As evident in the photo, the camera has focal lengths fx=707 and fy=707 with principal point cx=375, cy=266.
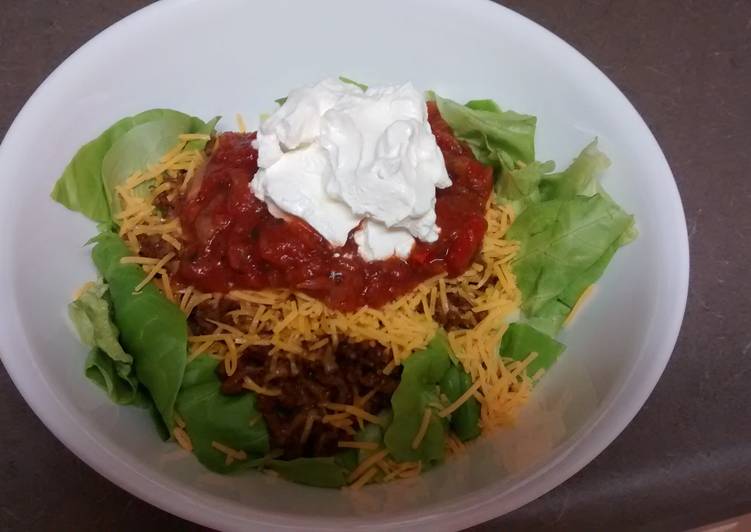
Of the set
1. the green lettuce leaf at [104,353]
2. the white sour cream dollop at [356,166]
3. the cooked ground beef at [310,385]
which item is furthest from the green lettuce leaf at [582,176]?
the green lettuce leaf at [104,353]

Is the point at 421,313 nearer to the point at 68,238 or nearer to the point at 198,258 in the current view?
the point at 198,258

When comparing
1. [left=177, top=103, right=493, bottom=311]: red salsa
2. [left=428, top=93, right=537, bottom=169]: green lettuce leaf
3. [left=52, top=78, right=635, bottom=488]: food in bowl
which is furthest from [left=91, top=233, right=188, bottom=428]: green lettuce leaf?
[left=428, top=93, right=537, bottom=169]: green lettuce leaf

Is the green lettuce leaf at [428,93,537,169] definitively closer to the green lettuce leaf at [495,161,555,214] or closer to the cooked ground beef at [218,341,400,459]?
the green lettuce leaf at [495,161,555,214]

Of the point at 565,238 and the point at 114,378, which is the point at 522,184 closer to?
the point at 565,238

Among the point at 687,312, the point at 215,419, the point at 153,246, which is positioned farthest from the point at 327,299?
the point at 687,312

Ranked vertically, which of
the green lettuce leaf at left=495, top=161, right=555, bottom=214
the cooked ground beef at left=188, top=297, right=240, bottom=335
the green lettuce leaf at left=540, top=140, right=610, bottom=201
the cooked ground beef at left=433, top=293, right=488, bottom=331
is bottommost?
the cooked ground beef at left=188, top=297, right=240, bottom=335

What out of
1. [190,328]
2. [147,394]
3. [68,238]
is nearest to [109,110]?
[68,238]
